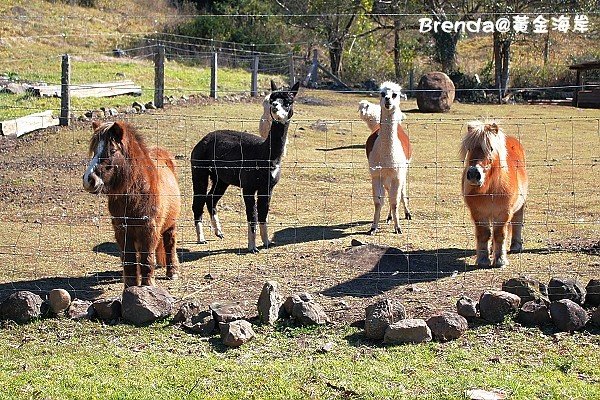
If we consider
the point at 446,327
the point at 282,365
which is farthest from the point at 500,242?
the point at 282,365

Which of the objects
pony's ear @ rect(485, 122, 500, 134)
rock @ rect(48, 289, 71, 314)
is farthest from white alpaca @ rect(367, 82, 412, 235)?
rock @ rect(48, 289, 71, 314)

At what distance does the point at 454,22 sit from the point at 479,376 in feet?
103

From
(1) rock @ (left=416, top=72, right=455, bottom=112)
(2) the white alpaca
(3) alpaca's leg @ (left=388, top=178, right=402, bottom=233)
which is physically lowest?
(3) alpaca's leg @ (left=388, top=178, right=402, bottom=233)

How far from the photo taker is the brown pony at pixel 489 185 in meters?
7.77

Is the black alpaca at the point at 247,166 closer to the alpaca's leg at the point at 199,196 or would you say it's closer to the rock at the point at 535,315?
the alpaca's leg at the point at 199,196

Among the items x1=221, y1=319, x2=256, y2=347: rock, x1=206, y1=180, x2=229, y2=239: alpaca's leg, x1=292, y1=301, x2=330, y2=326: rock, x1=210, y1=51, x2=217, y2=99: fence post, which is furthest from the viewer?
x1=210, y1=51, x2=217, y2=99: fence post

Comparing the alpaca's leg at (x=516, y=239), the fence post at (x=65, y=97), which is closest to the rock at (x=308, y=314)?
the alpaca's leg at (x=516, y=239)

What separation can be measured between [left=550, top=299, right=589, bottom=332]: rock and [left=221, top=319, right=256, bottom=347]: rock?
7.14 ft

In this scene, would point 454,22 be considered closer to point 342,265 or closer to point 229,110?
point 229,110

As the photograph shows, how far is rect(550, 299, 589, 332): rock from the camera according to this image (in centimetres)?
575

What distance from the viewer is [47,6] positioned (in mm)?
33562

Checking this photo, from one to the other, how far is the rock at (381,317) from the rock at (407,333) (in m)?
0.07

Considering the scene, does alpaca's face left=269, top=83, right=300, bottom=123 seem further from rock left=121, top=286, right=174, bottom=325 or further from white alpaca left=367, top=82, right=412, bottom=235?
rock left=121, top=286, right=174, bottom=325

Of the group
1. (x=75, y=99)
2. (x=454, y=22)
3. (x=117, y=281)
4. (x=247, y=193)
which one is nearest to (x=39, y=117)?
(x=75, y=99)
